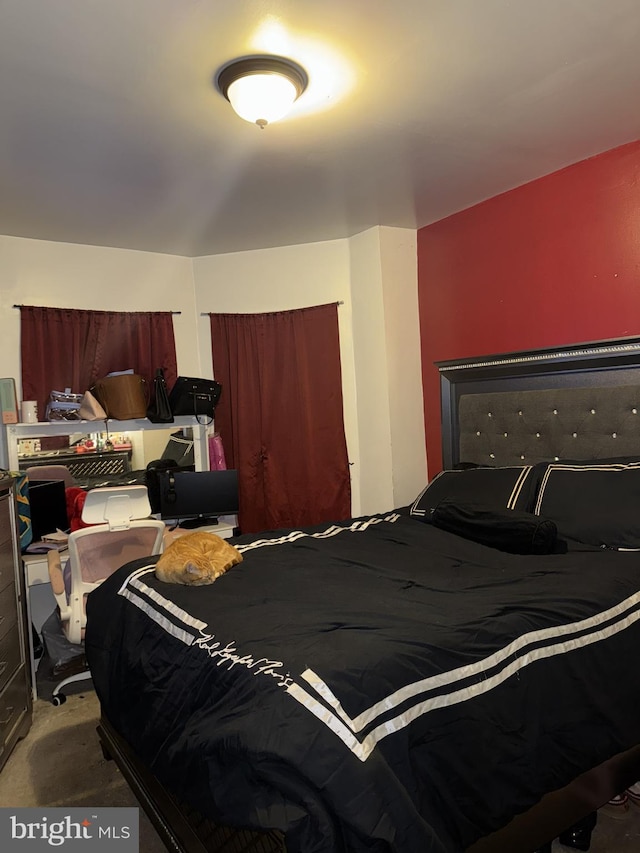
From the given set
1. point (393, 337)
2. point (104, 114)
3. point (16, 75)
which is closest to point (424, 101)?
point (104, 114)

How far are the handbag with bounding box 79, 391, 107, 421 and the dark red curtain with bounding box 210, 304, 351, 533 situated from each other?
83 centimetres

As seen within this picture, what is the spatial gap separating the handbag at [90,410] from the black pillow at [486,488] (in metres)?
Answer: 2.05

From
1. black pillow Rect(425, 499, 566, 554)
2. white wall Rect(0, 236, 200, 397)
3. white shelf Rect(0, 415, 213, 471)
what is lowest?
black pillow Rect(425, 499, 566, 554)

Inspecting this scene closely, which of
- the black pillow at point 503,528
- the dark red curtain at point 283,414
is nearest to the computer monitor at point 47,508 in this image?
the dark red curtain at point 283,414

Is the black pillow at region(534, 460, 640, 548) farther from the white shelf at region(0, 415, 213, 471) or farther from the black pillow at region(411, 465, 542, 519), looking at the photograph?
the white shelf at region(0, 415, 213, 471)

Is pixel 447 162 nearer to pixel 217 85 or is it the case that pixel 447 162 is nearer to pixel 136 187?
pixel 217 85

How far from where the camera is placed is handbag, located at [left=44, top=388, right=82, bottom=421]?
3.75m

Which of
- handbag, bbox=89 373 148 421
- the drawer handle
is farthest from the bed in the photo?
handbag, bbox=89 373 148 421

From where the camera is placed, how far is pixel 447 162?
294 centimetres

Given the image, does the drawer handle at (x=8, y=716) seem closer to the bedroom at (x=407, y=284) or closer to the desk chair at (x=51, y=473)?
the desk chair at (x=51, y=473)

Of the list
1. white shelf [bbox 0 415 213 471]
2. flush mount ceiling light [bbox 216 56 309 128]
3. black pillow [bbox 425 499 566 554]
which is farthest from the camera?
white shelf [bbox 0 415 213 471]

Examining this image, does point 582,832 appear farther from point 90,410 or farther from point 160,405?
point 90,410

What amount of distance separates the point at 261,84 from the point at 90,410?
2391 mm

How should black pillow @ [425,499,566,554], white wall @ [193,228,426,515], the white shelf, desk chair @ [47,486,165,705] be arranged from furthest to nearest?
white wall @ [193,228,426,515], the white shelf, desk chair @ [47,486,165,705], black pillow @ [425,499,566,554]
